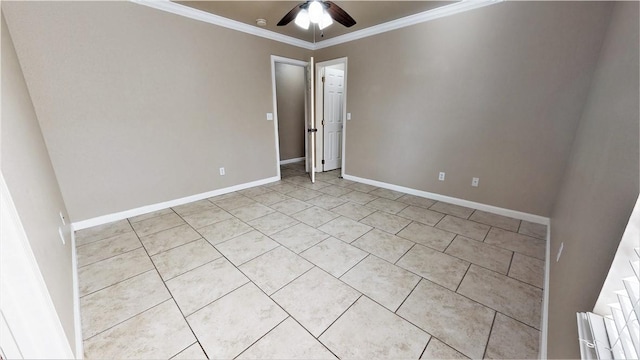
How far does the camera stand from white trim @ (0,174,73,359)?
786 mm

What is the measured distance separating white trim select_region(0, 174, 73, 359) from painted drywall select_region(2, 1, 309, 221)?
216 cm

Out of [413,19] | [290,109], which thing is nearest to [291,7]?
[413,19]

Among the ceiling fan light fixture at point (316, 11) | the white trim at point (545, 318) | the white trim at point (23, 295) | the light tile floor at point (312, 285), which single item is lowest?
the light tile floor at point (312, 285)

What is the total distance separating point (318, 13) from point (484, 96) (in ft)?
6.94

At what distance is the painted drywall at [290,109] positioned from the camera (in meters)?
5.36

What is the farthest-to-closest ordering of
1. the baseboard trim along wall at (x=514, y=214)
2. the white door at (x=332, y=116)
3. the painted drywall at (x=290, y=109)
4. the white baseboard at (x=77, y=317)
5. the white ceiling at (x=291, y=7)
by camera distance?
the painted drywall at (x=290, y=109) → the white door at (x=332, y=116) → the white ceiling at (x=291, y=7) → the baseboard trim along wall at (x=514, y=214) → the white baseboard at (x=77, y=317)

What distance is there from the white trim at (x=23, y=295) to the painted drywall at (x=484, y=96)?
12.0ft

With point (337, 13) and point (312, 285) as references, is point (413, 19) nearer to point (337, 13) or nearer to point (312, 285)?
point (337, 13)

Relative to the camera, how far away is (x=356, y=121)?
4051 mm

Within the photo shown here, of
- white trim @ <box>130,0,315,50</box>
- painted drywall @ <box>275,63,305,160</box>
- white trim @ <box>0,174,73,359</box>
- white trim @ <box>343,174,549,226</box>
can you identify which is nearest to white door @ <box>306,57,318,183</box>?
white trim @ <box>130,0,315,50</box>

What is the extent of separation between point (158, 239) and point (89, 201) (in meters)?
1.00

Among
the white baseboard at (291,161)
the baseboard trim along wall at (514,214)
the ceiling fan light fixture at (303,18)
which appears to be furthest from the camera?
the white baseboard at (291,161)

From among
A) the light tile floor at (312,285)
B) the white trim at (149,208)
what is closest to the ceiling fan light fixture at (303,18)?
the light tile floor at (312,285)

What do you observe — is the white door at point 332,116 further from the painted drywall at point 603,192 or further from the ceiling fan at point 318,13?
the painted drywall at point 603,192
